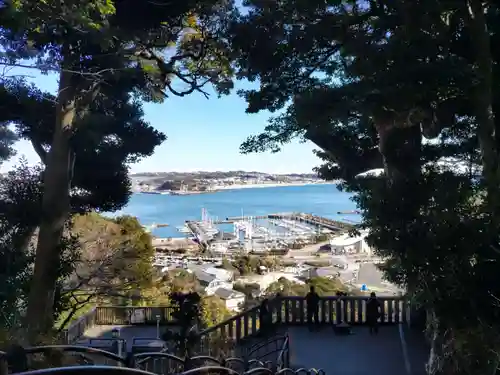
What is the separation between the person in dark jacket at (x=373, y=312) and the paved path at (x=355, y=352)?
0.13 meters

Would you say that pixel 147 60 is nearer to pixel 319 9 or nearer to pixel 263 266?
pixel 319 9

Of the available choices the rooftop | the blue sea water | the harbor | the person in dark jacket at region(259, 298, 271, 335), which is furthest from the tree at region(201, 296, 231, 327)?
the harbor

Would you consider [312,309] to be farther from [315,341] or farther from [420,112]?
[420,112]

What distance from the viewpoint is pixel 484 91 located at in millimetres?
4867

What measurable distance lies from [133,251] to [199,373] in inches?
326

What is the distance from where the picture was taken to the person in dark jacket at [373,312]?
7855mm

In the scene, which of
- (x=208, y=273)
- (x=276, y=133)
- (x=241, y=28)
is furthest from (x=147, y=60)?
(x=208, y=273)

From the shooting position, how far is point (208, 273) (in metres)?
18.3

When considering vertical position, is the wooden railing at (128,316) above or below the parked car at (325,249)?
below

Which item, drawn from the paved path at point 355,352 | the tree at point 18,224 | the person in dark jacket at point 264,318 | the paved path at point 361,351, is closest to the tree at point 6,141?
the tree at point 18,224

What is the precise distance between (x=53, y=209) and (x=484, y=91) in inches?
232

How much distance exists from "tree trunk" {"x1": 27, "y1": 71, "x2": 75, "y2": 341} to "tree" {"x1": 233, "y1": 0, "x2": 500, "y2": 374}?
273 cm

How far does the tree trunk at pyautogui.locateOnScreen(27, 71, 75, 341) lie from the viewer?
6.51 m

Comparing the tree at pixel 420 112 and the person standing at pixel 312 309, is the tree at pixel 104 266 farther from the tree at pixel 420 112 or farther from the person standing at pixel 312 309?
the tree at pixel 420 112
